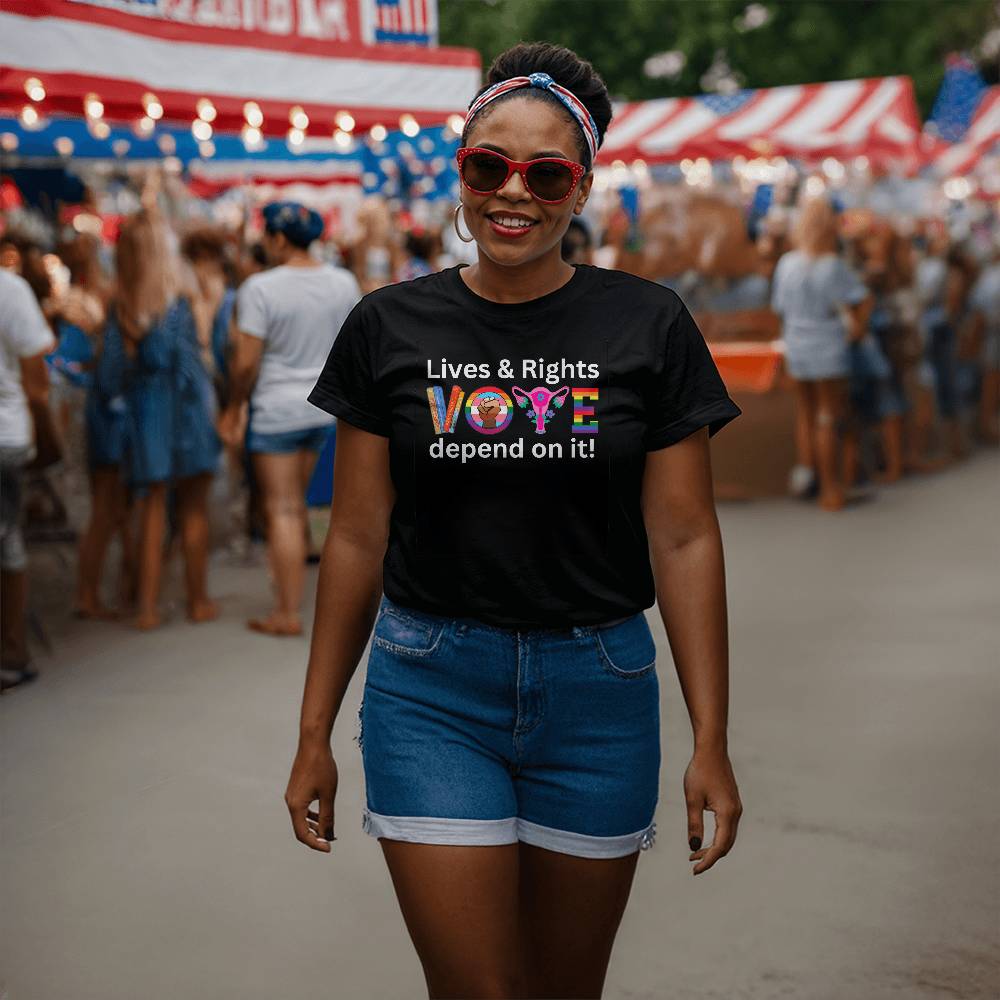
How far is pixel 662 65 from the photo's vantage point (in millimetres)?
34031

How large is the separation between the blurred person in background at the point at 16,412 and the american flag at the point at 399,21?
435 centimetres

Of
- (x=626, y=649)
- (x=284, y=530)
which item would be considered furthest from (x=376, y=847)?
(x=284, y=530)

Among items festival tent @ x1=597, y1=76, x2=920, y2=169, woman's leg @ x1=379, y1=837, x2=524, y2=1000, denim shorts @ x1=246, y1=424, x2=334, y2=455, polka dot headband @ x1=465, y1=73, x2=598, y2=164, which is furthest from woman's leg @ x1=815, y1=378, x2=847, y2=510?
woman's leg @ x1=379, y1=837, x2=524, y2=1000

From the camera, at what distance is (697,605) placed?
7.90 feet

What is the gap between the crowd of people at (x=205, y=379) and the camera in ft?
22.5

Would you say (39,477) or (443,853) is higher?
(443,853)

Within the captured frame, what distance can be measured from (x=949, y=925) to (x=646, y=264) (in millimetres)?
9370

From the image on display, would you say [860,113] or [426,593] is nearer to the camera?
[426,593]

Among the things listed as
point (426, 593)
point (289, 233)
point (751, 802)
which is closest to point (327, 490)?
point (289, 233)

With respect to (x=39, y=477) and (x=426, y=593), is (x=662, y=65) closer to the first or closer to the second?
(x=39, y=477)

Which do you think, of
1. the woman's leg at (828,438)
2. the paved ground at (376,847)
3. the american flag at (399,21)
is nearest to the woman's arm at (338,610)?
the paved ground at (376,847)

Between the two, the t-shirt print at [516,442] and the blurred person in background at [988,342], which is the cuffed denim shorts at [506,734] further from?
the blurred person in background at [988,342]

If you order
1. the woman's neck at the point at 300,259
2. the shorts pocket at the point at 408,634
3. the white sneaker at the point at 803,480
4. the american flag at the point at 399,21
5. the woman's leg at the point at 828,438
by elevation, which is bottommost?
the white sneaker at the point at 803,480

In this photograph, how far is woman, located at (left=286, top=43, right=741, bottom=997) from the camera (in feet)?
7.56
